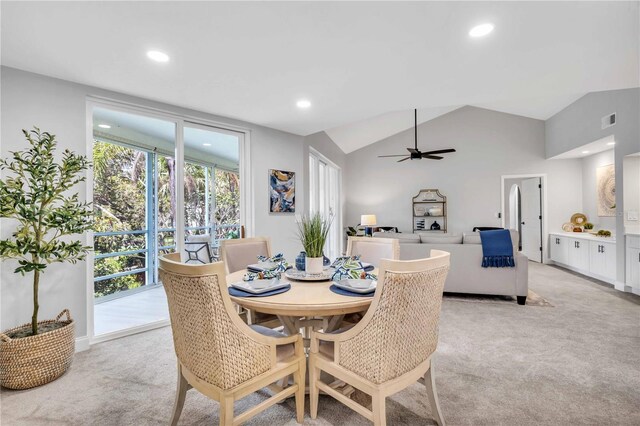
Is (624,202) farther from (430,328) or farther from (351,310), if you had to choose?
(351,310)

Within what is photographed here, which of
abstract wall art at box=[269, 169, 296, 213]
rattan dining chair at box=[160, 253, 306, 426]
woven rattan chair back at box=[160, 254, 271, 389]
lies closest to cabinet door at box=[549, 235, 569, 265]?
abstract wall art at box=[269, 169, 296, 213]

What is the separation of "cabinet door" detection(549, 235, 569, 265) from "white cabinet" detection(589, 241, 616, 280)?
840 mm

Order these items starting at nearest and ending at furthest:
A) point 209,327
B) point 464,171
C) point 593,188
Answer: point 209,327
point 593,188
point 464,171

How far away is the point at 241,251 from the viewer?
2.61 m

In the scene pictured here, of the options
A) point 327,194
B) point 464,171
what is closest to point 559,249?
point 464,171

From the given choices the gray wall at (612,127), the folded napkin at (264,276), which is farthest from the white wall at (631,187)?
the folded napkin at (264,276)

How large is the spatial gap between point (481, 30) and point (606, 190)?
17.4 ft

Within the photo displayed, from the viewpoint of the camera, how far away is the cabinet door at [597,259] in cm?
471

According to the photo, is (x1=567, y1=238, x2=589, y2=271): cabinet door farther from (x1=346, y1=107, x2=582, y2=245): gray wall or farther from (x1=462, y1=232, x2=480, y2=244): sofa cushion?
(x1=462, y1=232, x2=480, y2=244): sofa cushion

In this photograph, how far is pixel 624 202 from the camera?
4242 millimetres

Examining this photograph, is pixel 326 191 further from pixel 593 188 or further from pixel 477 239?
pixel 593 188

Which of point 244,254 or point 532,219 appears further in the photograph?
point 532,219

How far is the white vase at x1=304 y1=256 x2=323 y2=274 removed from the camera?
199 cm

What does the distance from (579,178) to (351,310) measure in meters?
7.38
